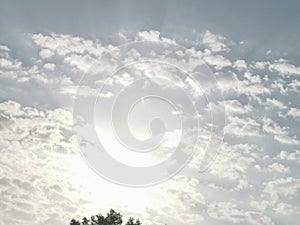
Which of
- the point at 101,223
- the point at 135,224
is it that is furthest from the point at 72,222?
the point at 135,224

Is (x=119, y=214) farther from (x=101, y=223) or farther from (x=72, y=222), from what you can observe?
(x=72, y=222)

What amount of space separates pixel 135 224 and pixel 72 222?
15.4m

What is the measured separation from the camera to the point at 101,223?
359ft

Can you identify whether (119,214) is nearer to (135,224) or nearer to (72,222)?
(135,224)

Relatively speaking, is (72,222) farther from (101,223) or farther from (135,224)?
(135,224)

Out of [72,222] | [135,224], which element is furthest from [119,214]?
[72,222]

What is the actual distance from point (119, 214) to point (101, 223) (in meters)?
4.80

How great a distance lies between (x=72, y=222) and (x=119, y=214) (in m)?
11.6

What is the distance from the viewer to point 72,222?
110 meters

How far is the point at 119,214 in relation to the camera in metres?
110

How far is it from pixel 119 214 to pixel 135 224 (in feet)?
15.5

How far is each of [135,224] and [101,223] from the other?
825 centimetres
